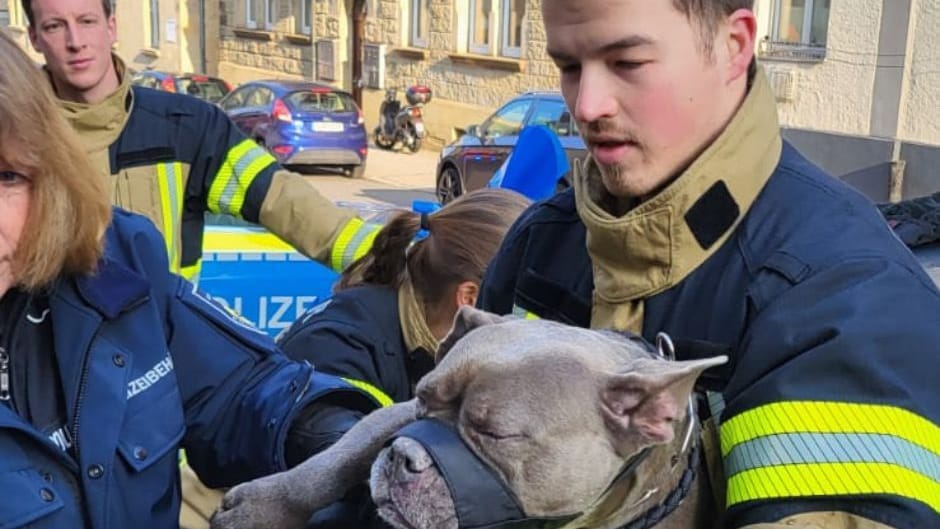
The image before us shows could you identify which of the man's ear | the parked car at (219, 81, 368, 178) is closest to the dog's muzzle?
the man's ear

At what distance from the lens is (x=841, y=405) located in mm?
1651

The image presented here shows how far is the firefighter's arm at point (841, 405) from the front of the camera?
1611 millimetres

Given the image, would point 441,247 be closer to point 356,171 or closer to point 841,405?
point 841,405

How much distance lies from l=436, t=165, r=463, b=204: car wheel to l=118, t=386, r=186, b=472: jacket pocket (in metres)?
13.3

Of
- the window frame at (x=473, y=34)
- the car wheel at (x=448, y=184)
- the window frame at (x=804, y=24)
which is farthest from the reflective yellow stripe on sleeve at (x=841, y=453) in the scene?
the window frame at (x=473, y=34)

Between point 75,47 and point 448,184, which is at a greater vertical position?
point 75,47

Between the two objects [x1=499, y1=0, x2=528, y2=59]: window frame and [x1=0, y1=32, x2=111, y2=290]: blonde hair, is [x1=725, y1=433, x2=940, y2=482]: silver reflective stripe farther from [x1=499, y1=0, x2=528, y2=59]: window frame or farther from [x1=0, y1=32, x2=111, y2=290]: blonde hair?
[x1=499, y1=0, x2=528, y2=59]: window frame

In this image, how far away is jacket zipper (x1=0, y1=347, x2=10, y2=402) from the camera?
2.12 m

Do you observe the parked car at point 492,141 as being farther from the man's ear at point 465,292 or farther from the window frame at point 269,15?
the window frame at point 269,15

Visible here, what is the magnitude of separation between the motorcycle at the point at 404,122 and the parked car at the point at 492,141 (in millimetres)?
6187

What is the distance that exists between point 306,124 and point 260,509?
56.6 feet

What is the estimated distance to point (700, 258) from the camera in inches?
75.2

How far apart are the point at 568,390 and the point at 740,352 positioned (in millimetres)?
288

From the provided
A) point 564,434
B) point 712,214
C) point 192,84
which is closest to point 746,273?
point 712,214
